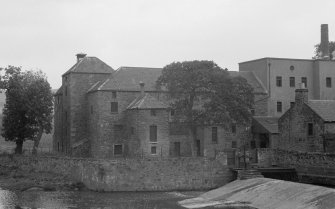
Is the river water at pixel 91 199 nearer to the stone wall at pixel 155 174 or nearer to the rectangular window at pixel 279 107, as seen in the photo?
→ the stone wall at pixel 155 174

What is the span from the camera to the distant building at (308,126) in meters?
48.5

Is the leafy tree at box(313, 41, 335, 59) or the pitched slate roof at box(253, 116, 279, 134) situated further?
the leafy tree at box(313, 41, 335, 59)

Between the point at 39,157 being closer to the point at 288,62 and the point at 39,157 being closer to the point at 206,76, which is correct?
the point at 206,76

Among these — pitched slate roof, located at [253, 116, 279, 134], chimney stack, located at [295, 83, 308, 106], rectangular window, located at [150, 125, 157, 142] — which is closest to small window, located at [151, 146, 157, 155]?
rectangular window, located at [150, 125, 157, 142]

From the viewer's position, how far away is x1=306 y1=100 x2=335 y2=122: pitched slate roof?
48.8m

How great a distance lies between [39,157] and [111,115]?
29.8 ft

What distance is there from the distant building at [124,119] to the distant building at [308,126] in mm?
6096

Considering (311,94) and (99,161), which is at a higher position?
(311,94)

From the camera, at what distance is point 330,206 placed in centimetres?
3127

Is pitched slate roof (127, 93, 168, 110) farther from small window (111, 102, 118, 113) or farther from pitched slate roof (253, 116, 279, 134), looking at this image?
pitched slate roof (253, 116, 279, 134)

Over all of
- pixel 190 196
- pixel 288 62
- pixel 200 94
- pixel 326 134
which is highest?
pixel 288 62

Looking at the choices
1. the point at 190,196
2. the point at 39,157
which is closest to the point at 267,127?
the point at 190,196

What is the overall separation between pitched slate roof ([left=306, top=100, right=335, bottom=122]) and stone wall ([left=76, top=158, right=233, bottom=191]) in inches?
381

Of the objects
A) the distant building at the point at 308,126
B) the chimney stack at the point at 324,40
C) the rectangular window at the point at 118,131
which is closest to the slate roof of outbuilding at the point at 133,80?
the rectangular window at the point at 118,131
